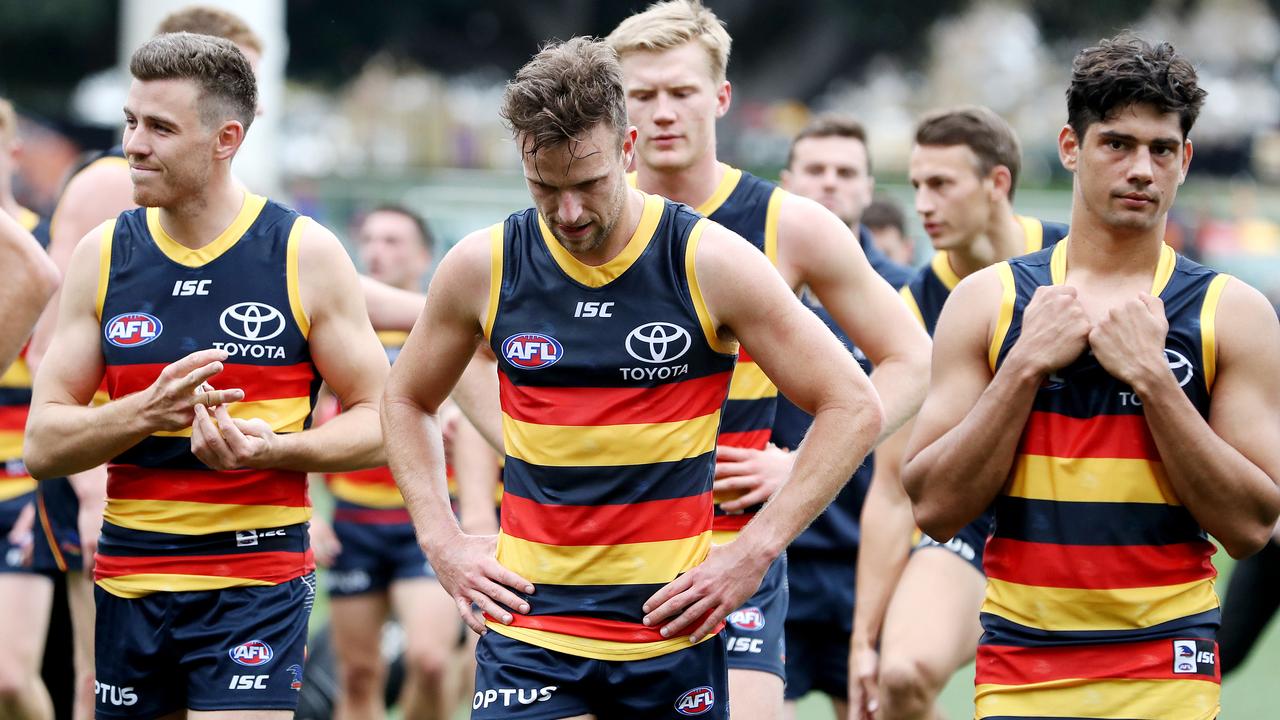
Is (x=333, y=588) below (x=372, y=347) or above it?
below

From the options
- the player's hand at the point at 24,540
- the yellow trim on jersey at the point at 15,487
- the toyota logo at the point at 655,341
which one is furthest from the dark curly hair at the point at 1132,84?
the yellow trim on jersey at the point at 15,487

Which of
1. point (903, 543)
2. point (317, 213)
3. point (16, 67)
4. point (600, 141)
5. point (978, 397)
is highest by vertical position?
point (16, 67)

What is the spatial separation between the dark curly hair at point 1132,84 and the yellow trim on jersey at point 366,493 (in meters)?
5.20

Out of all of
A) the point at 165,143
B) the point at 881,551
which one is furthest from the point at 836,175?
the point at 165,143

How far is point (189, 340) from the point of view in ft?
16.2

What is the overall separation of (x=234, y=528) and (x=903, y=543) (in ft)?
9.08

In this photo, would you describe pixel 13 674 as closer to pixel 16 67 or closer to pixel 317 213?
pixel 317 213

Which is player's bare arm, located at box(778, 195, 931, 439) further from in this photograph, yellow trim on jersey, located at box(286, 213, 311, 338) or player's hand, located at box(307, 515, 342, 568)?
player's hand, located at box(307, 515, 342, 568)

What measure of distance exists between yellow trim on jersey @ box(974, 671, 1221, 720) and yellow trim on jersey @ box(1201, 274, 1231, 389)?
71 centimetres

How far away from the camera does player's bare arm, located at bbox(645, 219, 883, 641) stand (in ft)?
13.7

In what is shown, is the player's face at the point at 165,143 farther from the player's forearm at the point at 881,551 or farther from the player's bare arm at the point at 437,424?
the player's forearm at the point at 881,551

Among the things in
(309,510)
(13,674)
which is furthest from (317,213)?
(309,510)

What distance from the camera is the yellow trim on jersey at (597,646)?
420cm

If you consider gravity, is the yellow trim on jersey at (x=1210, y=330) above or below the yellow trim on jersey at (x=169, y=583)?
above
